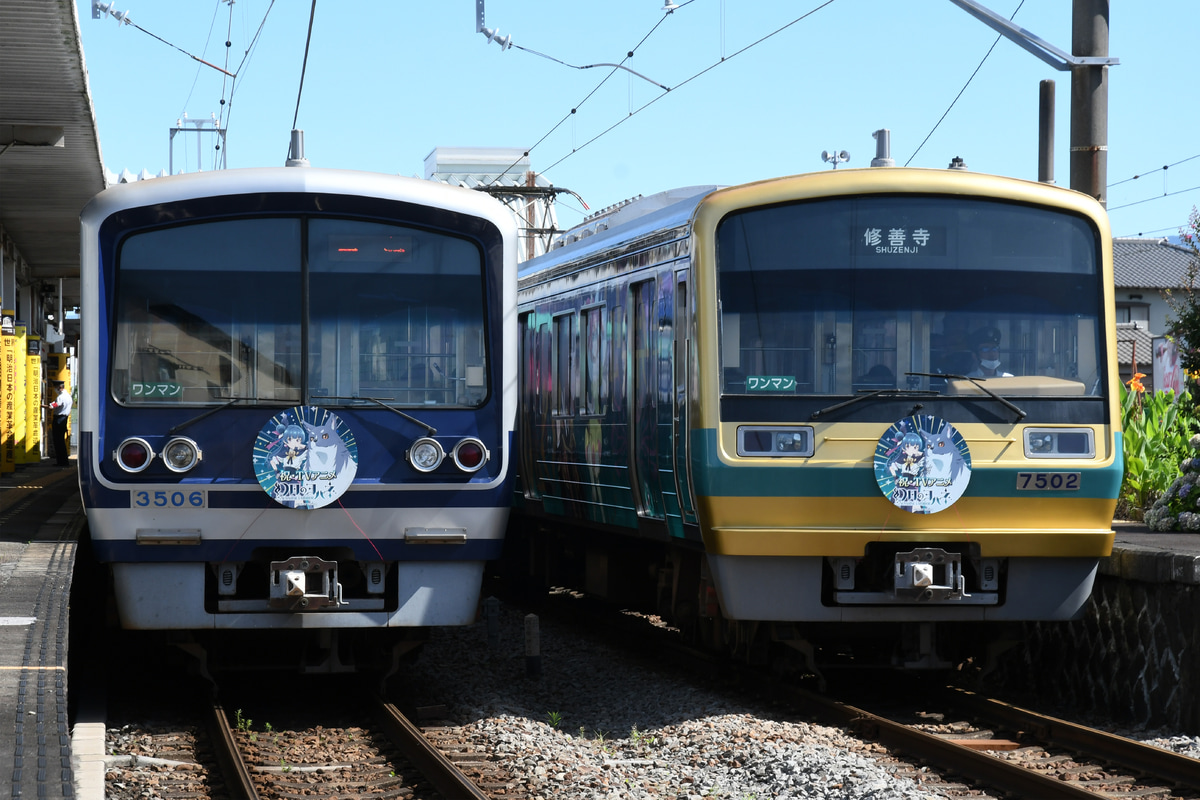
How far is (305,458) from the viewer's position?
26.5 ft

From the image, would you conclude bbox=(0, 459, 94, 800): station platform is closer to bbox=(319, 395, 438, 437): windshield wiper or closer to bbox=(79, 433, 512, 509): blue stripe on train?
bbox=(79, 433, 512, 509): blue stripe on train

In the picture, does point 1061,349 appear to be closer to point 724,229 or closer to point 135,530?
point 724,229

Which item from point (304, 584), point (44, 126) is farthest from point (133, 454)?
point (44, 126)

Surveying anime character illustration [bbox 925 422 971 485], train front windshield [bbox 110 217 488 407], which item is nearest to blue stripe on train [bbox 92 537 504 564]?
train front windshield [bbox 110 217 488 407]

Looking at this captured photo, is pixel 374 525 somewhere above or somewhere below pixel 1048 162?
below

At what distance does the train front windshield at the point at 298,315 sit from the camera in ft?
26.6

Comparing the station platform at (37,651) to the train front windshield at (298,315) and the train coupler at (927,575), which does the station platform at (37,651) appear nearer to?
the train front windshield at (298,315)

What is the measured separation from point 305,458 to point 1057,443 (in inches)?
159

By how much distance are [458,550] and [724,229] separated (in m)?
2.27

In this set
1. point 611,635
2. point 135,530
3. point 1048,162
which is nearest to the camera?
point 135,530

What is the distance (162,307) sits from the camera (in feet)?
26.7

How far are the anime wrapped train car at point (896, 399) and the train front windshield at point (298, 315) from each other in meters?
1.37

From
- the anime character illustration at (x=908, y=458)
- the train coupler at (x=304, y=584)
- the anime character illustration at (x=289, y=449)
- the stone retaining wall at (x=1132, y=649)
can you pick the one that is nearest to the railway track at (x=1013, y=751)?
the stone retaining wall at (x=1132, y=649)

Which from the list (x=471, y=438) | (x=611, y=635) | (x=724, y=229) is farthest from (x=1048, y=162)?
(x=471, y=438)
